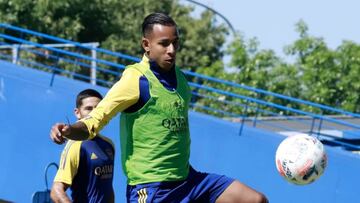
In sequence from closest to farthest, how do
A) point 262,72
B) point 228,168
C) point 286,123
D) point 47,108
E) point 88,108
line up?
point 88,108 < point 228,168 < point 47,108 < point 286,123 < point 262,72

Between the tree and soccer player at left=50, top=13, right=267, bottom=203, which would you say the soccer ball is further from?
the tree

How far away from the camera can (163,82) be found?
247 inches

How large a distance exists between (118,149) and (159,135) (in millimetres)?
6956

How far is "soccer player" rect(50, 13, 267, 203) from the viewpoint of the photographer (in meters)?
6.17

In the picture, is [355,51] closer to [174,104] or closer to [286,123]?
[286,123]

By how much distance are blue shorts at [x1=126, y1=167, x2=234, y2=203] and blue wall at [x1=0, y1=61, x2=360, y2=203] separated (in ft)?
19.5

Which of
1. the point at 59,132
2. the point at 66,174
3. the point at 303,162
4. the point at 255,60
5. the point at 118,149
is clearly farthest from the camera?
the point at 255,60

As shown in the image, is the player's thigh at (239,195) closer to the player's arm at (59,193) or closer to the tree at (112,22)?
the player's arm at (59,193)

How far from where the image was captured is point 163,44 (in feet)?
20.4

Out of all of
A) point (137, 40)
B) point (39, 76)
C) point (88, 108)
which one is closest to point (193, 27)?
point (137, 40)

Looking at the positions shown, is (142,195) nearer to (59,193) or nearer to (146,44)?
(146,44)

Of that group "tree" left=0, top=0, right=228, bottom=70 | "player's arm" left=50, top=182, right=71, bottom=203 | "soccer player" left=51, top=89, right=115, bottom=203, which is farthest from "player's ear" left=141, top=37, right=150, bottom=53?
"tree" left=0, top=0, right=228, bottom=70

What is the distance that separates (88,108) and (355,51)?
1682 cm

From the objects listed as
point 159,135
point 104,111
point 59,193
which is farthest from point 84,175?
point 104,111
